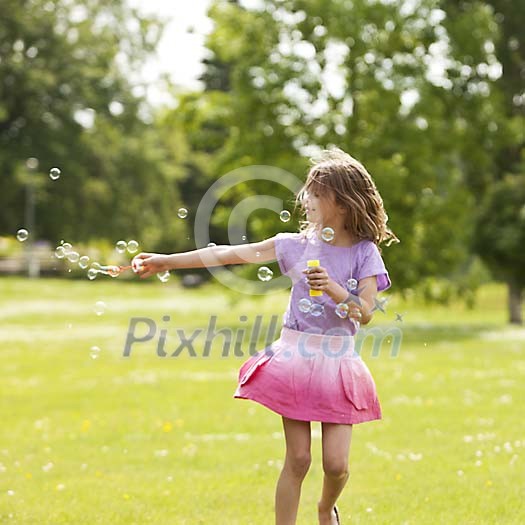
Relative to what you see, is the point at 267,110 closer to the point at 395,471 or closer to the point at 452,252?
the point at 452,252

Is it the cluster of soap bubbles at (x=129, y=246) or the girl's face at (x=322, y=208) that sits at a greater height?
the girl's face at (x=322, y=208)

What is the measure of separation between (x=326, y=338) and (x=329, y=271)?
35 cm

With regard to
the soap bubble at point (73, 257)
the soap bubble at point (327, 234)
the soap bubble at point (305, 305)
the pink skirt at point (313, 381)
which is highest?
the soap bubble at point (327, 234)

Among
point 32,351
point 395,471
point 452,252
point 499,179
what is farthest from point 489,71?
point 395,471

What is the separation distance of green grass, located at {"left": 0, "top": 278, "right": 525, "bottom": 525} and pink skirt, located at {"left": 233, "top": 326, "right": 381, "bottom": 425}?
5.00 ft

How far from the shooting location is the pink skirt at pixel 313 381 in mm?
5086

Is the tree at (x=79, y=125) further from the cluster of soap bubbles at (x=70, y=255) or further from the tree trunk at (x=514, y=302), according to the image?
the cluster of soap bubbles at (x=70, y=255)

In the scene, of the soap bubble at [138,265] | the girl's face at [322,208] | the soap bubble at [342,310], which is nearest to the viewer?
the soap bubble at [342,310]

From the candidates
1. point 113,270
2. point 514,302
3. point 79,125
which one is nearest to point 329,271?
point 113,270

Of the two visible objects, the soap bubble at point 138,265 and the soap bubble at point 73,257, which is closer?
the soap bubble at point 138,265

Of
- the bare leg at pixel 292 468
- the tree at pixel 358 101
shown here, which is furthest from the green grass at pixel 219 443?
the tree at pixel 358 101

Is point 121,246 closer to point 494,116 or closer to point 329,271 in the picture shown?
point 329,271

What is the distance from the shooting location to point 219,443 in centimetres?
987

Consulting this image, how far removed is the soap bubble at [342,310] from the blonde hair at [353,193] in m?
0.44
